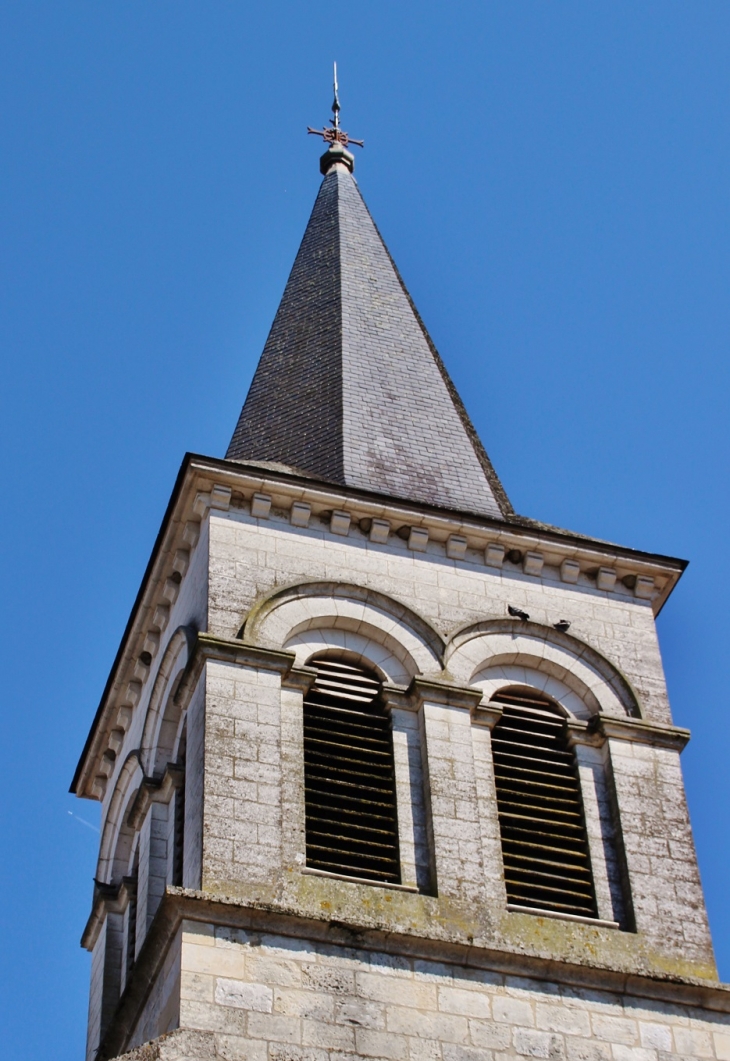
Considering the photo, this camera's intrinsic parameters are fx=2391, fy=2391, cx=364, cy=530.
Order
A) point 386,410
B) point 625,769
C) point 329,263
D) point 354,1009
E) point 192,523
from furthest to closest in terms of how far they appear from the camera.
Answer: point 329,263 → point 386,410 → point 192,523 → point 625,769 → point 354,1009

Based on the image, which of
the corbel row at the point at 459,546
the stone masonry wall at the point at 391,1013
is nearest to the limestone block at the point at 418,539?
the corbel row at the point at 459,546

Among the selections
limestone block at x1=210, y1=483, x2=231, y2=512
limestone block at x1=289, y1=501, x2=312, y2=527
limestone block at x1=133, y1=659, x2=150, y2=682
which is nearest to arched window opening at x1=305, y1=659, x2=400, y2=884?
limestone block at x1=289, y1=501, x2=312, y2=527

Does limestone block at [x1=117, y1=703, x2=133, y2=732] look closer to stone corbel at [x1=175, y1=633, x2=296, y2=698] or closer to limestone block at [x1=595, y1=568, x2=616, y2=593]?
stone corbel at [x1=175, y1=633, x2=296, y2=698]

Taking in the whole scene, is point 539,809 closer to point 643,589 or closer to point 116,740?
point 643,589

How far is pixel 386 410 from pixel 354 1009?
8519mm

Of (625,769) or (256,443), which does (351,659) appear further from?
(256,443)

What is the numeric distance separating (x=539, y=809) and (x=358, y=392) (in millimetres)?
6124

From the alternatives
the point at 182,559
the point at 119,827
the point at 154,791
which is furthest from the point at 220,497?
the point at 119,827

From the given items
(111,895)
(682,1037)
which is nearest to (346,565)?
(111,895)

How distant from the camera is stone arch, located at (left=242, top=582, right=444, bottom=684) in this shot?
2070 cm

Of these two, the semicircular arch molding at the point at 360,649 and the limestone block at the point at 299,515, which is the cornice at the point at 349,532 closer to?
the limestone block at the point at 299,515

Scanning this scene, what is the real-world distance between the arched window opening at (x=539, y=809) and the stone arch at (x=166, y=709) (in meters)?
2.80

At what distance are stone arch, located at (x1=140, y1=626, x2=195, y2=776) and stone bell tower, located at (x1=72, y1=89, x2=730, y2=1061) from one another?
5cm

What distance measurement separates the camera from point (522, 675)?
21.4 m
